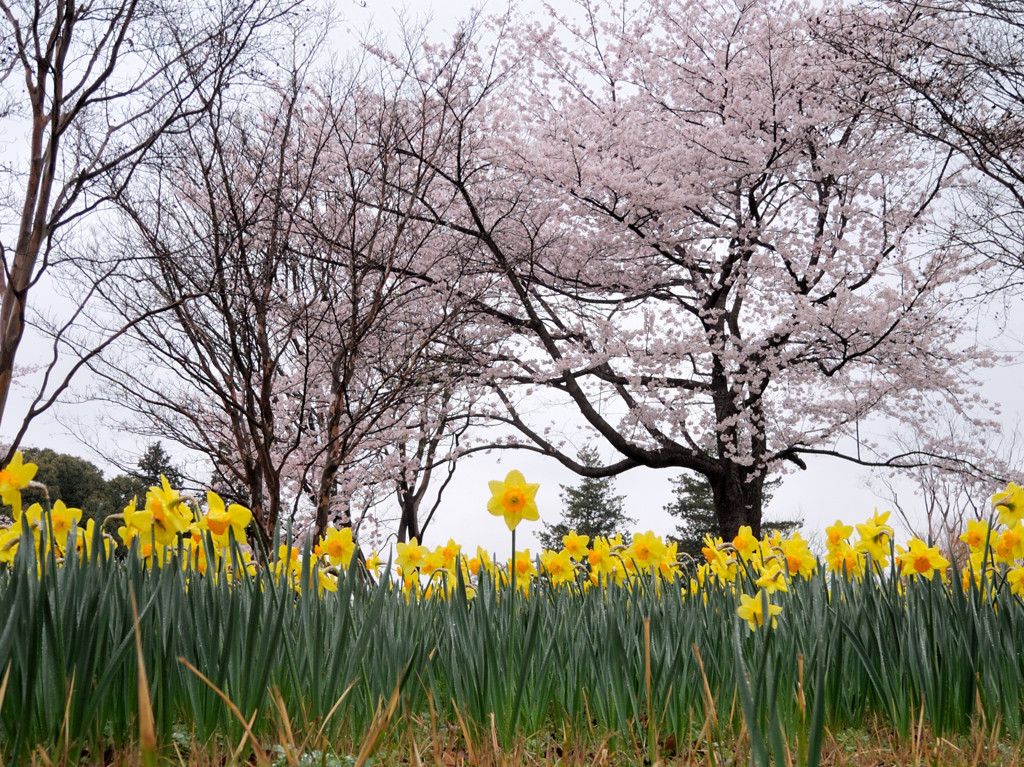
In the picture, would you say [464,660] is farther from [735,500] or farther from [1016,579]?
[735,500]

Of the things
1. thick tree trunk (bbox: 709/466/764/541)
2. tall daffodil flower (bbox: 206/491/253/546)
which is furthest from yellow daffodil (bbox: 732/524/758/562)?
thick tree trunk (bbox: 709/466/764/541)

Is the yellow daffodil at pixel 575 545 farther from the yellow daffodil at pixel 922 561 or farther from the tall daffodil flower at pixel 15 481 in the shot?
the tall daffodil flower at pixel 15 481

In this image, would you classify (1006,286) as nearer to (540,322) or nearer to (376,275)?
(540,322)

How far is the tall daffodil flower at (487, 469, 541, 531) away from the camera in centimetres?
195

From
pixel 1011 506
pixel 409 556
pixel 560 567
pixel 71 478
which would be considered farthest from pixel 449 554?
pixel 71 478

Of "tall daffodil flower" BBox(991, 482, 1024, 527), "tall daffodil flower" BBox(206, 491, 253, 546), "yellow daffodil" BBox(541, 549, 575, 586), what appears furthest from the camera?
"yellow daffodil" BBox(541, 549, 575, 586)

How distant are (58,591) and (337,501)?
10751mm

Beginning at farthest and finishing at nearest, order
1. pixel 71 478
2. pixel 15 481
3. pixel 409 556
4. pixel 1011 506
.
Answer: pixel 71 478 < pixel 409 556 < pixel 1011 506 < pixel 15 481

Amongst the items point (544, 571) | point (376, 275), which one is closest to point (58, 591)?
point (544, 571)

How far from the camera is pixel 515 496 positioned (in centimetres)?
195

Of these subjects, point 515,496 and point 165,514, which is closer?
point 165,514

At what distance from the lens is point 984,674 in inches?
82.0

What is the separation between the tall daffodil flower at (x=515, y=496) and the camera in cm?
195

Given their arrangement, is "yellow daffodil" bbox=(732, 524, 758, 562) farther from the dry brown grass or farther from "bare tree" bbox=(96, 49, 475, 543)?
"bare tree" bbox=(96, 49, 475, 543)
